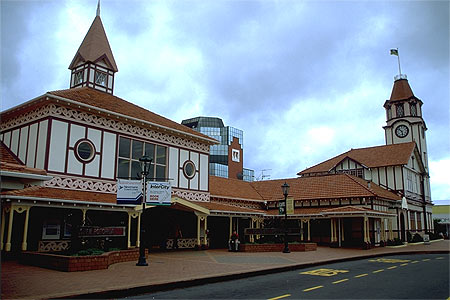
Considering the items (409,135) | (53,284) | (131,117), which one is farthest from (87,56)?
(409,135)

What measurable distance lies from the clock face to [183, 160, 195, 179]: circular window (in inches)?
1301

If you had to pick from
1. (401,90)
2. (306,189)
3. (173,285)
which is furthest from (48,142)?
(401,90)

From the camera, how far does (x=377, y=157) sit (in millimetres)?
39969

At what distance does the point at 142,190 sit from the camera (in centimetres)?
1521

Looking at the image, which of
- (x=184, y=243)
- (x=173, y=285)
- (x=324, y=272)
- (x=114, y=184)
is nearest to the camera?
(x=173, y=285)

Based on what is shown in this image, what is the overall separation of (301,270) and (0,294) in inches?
388

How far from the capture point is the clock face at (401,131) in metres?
47.2

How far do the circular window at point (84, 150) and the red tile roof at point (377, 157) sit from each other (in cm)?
2748

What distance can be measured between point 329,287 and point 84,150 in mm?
13019

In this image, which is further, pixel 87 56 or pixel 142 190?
pixel 87 56

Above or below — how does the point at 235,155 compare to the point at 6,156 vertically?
above

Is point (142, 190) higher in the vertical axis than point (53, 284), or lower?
higher

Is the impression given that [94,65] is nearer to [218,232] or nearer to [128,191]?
[128,191]

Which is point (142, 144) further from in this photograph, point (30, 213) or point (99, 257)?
point (99, 257)
